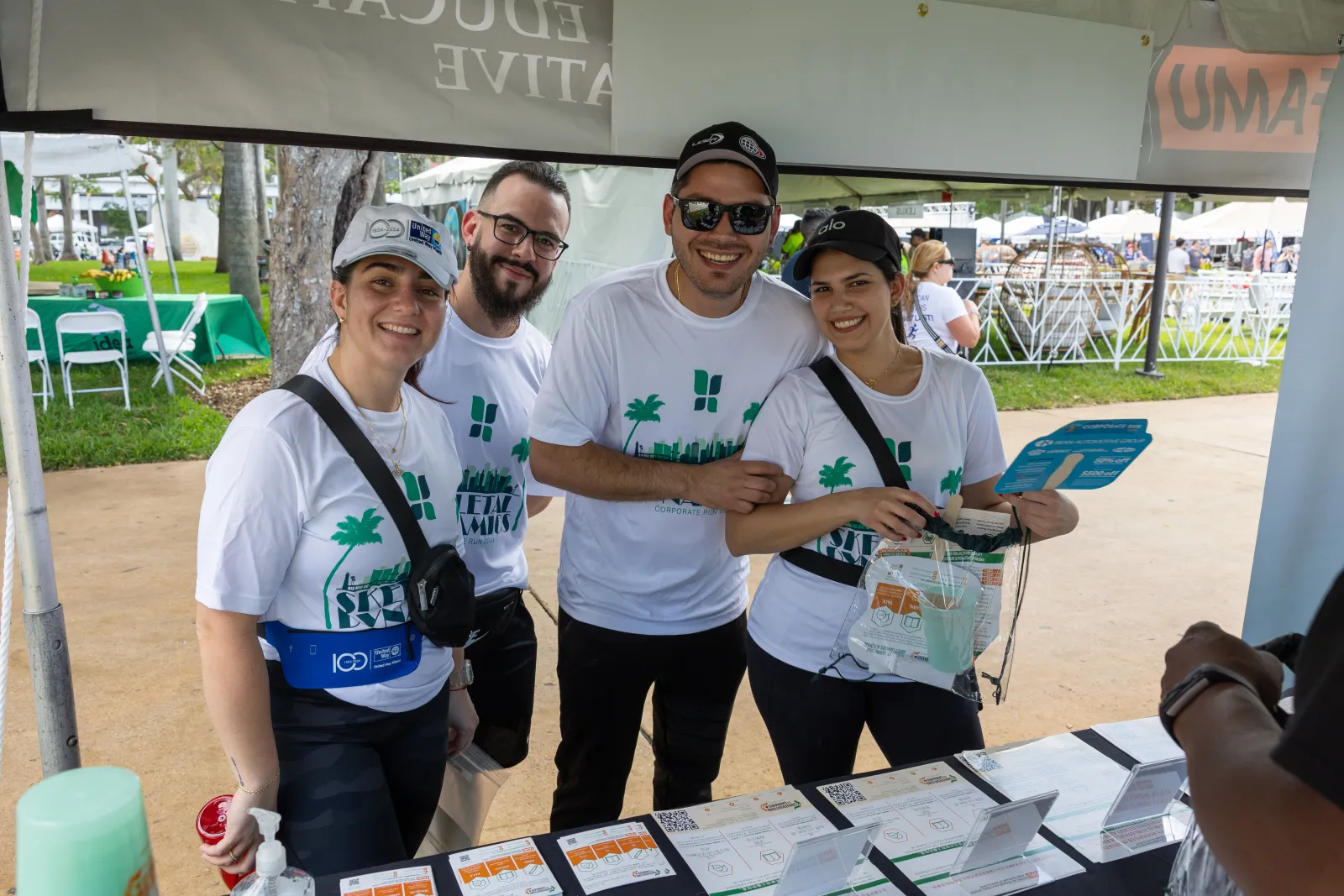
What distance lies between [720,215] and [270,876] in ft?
→ 5.31

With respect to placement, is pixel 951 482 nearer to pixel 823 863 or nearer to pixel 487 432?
pixel 823 863

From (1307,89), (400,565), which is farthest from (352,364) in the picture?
(1307,89)

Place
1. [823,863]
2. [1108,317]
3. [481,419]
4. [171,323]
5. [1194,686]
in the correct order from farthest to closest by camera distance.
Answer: [1108,317]
[171,323]
[481,419]
[823,863]
[1194,686]

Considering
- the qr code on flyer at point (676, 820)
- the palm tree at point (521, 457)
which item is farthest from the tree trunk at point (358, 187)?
the qr code on flyer at point (676, 820)

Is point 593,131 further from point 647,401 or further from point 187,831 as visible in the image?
point 187,831

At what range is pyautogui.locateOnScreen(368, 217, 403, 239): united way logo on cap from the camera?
178 cm

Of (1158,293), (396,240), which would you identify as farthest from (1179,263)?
(396,240)

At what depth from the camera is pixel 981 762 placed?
1.80 m

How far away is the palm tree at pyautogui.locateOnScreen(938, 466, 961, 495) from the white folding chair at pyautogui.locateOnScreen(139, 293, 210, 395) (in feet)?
32.4

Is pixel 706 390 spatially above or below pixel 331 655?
above

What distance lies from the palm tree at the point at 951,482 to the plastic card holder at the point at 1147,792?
0.74 metres

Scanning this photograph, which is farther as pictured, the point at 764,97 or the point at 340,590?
the point at 764,97

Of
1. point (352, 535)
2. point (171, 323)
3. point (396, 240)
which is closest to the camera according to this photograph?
point (352, 535)

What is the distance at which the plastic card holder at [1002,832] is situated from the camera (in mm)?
1401
